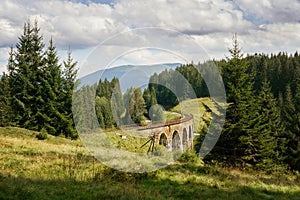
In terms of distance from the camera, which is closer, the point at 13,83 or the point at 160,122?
the point at 160,122

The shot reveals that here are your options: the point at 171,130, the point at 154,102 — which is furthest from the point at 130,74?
the point at 171,130

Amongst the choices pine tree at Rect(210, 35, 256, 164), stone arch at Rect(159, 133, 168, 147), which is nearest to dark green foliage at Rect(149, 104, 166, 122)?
stone arch at Rect(159, 133, 168, 147)

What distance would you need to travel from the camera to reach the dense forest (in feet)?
36.3

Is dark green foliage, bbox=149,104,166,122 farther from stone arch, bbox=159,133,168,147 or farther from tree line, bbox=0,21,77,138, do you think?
tree line, bbox=0,21,77,138

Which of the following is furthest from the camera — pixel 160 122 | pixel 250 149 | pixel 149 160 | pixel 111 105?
pixel 250 149

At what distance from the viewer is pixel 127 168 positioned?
1090 centimetres

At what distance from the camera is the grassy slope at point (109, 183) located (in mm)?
8172

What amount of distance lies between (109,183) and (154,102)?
3128mm

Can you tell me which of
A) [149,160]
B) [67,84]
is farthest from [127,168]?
[67,84]

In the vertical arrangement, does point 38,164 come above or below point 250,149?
above

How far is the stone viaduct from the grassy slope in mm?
1628

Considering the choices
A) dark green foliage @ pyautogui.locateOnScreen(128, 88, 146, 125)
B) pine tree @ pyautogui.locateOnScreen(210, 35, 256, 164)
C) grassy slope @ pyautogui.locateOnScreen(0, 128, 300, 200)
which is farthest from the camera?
pine tree @ pyautogui.locateOnScreen(210, 35, 256, 164)

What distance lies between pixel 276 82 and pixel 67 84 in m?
85.7

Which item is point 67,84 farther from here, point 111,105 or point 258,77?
point 258,77
